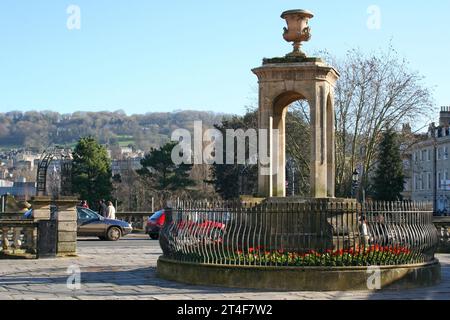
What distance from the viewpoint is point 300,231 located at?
15016mm

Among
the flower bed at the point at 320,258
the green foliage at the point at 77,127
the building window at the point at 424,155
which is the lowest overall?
the flower bed at the point at 320,258

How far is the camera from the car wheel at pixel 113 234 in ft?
103

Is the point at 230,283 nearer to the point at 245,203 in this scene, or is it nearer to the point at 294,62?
the point at 245,203

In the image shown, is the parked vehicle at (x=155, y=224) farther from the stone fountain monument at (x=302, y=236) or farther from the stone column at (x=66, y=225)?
the stone fountain monument at (x=302, y=236)

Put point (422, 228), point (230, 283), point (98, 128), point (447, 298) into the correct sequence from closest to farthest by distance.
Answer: point (447, 298) < point (230, 283) < point (422, 228) < point (98, 128)

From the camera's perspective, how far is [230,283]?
544 inches

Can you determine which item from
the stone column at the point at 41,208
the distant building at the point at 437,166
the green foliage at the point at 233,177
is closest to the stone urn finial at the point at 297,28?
the stone column at the point at 41,208

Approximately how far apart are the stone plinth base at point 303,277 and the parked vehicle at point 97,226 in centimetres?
1718

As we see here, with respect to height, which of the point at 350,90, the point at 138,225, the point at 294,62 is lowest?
the point at 138,225

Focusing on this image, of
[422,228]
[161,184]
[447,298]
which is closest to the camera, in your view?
[447,298]
